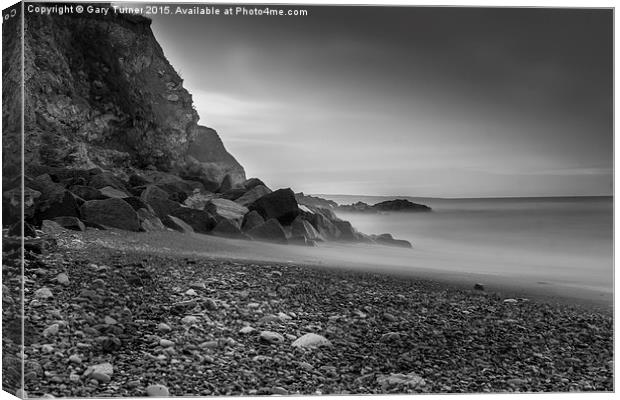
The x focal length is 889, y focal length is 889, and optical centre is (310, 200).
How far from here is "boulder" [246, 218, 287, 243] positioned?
7.46m

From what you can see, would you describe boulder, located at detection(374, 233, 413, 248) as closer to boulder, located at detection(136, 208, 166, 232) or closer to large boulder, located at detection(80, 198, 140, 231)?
boulder, located at detection(136, 208, 166, 232)

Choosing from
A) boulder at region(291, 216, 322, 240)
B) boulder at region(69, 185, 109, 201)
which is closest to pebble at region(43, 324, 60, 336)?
boulder at region(69, 185, 109, 201)

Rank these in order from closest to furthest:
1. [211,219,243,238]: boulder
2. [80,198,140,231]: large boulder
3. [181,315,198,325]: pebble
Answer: [181,315,198,325]: pebble, [80,198,140,231]: large boulder, [211,219,243,238]: boulder

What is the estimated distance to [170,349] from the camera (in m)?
6.77

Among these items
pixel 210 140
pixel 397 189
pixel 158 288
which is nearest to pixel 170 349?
pixel 158 288

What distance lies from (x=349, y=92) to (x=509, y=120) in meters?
1.36

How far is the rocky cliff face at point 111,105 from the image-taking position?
6941 mm

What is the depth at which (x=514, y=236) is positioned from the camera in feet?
24.3

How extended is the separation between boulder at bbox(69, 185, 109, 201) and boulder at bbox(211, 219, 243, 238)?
95cm

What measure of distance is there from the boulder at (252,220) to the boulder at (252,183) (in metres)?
0.22

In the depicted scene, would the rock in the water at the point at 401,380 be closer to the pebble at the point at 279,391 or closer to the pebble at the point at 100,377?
the pebble at the point at 279,391

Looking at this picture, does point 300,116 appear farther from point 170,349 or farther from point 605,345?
point 605,345

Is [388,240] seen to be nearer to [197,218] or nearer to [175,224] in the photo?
[197,218]

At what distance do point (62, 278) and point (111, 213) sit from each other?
68cm
